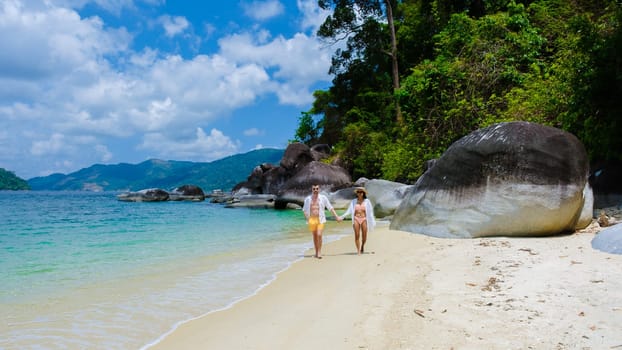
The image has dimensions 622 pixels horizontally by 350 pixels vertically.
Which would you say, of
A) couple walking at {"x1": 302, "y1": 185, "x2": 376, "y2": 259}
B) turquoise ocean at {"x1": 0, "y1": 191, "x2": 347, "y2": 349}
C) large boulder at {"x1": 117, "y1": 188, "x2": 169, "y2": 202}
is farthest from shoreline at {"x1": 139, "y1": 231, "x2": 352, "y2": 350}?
large boulder at {"x1": 117, "y1": 188, "x2": 169, "y2": 202}

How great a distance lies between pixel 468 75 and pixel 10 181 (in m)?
146

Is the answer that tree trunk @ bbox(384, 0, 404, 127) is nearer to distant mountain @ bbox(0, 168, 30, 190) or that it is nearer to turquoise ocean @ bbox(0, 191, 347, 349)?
turquoise ocean @ bbox(0, 191, 347, 349)

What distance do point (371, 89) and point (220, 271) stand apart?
21741 mm

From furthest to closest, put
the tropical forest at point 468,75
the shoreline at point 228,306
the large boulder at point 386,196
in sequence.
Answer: the large boulder at point 386,196 < the tropical forest at point 468,75 < the shoreline at point 228,306

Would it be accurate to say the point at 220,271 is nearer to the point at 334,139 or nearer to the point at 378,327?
the point at 378,327

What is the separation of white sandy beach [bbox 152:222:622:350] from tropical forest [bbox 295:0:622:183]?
17.0 feet

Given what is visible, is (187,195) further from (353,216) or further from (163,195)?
(353,216)

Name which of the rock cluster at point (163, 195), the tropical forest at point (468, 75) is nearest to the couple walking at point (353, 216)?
the tropical forest at point (468, 75)

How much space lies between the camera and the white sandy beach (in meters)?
2.97

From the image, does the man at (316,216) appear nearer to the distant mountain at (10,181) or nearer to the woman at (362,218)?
the woman at (362,218)

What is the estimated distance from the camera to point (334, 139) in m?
33.4

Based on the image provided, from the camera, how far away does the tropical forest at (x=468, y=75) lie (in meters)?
9.55

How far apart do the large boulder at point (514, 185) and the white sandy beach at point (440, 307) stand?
1.22 metres

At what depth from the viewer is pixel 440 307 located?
145 inches
